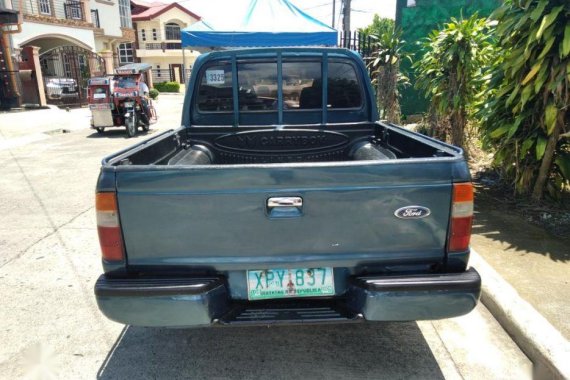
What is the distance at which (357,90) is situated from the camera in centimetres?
404

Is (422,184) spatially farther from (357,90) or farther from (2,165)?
(2,165)

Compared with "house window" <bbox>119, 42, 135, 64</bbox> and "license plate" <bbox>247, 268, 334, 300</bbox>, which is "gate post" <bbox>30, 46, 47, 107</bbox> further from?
"house window" <bbox>119, 42, 135, 64</bbox>

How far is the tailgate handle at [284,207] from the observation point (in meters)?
2.26

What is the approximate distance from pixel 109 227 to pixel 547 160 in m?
4.55

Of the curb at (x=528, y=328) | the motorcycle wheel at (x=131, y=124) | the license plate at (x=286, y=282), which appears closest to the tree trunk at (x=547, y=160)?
the curb at (x=528, y=328)

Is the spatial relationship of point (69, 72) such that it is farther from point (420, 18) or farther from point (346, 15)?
point (420, 18)

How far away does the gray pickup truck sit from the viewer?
7.34ft

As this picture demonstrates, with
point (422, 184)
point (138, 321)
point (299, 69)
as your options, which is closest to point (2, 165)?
point (299, 69)

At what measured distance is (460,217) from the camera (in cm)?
→ 233

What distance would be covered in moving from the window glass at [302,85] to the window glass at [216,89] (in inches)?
20.3

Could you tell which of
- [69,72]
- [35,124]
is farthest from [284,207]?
[69,72]

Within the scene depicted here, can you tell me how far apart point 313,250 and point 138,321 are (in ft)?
3.29

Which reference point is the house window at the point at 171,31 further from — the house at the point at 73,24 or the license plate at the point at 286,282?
the license plate at the point at 286,282

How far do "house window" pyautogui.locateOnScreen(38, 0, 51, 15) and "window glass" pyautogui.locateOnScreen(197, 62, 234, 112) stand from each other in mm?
23618
